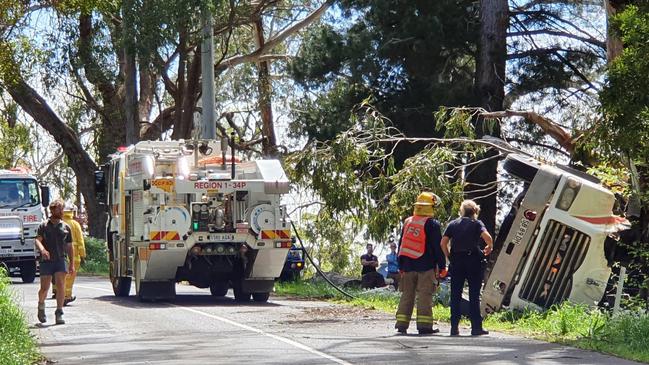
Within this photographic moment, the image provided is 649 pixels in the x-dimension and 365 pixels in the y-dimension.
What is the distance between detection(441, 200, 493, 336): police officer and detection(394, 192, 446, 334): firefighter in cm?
18

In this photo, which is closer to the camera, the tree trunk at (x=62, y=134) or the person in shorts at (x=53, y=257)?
the person in shorts at (x=53, y=257)

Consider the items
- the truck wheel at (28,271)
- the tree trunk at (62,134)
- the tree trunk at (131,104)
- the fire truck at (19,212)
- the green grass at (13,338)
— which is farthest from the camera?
the tree trunk at (62,134)

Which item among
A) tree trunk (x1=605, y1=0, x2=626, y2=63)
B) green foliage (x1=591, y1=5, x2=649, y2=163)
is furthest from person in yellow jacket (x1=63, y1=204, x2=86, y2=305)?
green foliage (x1=591, y1=5, x2=649, y2=163)

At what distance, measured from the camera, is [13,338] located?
13008 mm

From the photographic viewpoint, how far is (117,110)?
1623 inches

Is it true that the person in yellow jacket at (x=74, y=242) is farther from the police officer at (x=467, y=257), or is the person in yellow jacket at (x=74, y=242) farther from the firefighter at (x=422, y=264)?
the police officer at (x=467, y=257)

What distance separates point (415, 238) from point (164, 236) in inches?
235

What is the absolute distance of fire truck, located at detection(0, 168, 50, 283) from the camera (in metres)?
31.1

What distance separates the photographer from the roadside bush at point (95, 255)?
38.1 meters

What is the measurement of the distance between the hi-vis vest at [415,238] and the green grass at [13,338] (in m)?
4.75

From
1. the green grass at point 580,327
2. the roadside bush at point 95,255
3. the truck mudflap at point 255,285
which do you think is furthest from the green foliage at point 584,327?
the roadside bush at point 95,255

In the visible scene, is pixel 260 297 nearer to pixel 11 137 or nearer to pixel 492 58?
pixel 492 58

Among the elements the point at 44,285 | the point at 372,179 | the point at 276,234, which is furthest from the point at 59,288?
the point at 372,179

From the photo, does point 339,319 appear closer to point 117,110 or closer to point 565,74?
point 565,74
